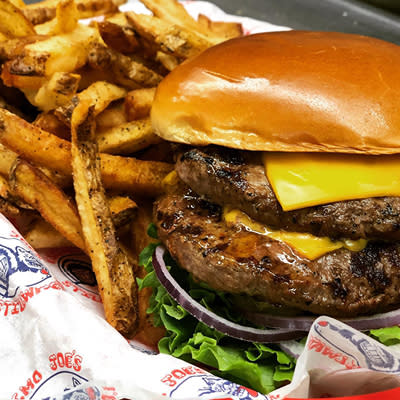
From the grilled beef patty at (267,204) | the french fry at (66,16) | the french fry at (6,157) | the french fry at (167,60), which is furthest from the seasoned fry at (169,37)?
the french fry at (6,157)

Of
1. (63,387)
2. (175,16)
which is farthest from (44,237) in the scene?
(175,16)

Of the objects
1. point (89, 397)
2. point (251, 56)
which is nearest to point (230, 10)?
point (251, 56)

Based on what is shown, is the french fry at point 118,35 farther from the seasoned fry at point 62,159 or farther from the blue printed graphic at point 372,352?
the blue printed graphic at point 372,352

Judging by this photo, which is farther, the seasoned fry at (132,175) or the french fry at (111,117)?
the french fry at (111,117)

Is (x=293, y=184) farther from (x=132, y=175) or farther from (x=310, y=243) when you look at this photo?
(x=132, y=175)

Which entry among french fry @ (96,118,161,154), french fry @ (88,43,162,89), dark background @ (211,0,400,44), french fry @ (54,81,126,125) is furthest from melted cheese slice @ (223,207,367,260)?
dark background @ (211,0,400,44)

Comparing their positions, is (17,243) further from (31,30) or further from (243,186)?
(31,30)

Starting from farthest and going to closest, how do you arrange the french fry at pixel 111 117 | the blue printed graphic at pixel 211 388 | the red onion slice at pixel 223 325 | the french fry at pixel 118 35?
the french fry at pixel 118 35, the french fry at pixel 111 117, the red onion slice at pixel 223 325, the blue printed graphic at pixel 211 388

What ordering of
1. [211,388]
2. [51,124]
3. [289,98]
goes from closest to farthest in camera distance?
[211,388], [289,98], [51,124]
